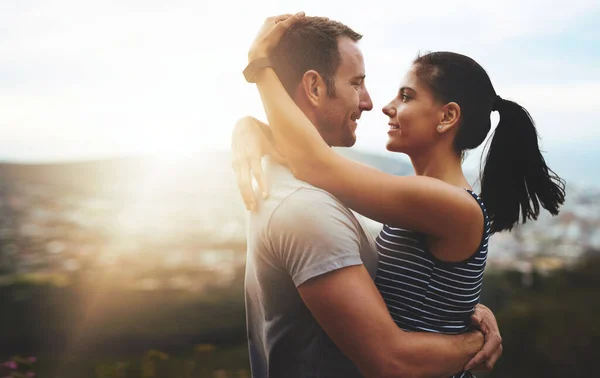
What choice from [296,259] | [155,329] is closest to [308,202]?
[296,259]

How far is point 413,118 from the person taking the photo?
2.23 metres

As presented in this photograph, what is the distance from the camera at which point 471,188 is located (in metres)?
2.11

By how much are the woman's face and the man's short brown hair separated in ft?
0.83

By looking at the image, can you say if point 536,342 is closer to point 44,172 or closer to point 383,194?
point 383,194

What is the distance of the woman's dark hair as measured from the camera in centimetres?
222

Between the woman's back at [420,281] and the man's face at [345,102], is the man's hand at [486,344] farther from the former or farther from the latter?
the man's face at [345,102]

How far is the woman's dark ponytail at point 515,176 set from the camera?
7.74 ft

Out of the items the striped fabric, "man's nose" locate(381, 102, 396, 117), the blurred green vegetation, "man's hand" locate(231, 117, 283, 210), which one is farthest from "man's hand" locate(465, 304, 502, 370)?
the blurred green vegetation

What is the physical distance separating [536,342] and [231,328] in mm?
3755

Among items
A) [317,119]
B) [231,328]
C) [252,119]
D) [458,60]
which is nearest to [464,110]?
[458,60]

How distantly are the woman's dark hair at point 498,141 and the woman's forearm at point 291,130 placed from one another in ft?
1.78

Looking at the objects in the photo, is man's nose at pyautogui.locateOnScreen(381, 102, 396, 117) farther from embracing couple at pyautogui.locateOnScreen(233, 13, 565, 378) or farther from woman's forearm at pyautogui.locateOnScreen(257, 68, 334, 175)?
woman's forearm at pyautogui.locateOnScreen(257, 68, 334, 175)

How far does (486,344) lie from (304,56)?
1.17m

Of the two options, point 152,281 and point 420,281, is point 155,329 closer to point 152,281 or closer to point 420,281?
point 152,281
